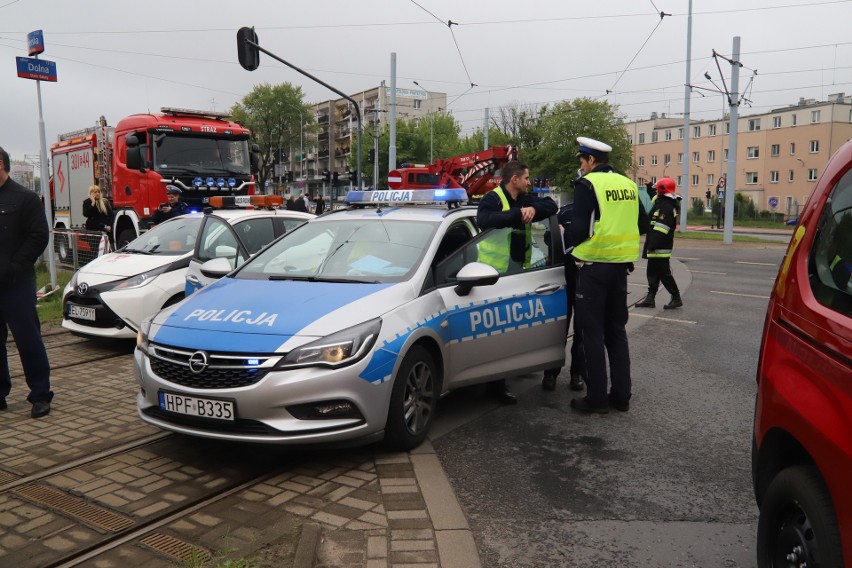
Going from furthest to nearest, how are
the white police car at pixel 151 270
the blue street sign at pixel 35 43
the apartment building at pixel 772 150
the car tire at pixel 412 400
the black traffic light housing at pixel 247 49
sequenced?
1. the apartment building at pixel 772 150
2. the black traffic light housing at pixel 247 49
3. the blue street sign at pixel 35 43
4. the white police car at pixel 151 270
5. the car tire at pixel 412 400

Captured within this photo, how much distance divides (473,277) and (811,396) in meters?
2.86

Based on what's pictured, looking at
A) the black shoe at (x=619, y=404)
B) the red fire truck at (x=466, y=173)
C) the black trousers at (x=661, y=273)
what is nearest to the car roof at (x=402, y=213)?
the black shoe at (x=619, y=404)

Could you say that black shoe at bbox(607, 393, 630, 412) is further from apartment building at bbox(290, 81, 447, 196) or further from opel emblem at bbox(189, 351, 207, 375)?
apartment building at bbox(290, 81, 447, 196)

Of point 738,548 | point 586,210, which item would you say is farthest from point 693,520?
point 586,210

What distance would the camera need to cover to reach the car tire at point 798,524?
2.24m

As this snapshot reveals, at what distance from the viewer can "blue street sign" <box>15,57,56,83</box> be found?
10.4 m

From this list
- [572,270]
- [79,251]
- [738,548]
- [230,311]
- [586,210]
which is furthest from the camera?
[79,251]

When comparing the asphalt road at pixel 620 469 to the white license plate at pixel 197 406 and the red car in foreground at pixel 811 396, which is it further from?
the white license plate at pixel 197 406

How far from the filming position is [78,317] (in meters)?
8.15

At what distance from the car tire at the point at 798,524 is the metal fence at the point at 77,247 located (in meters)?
10.8

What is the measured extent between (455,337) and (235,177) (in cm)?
1124

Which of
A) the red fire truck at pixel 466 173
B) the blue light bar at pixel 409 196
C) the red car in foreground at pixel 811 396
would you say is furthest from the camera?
the red fire truck at pixel 466 173

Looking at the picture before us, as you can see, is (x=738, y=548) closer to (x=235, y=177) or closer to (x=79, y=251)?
(x=79, y=251)

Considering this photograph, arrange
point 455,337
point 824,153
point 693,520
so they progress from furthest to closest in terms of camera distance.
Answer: point 824,153
point 455,337
point 693,520
